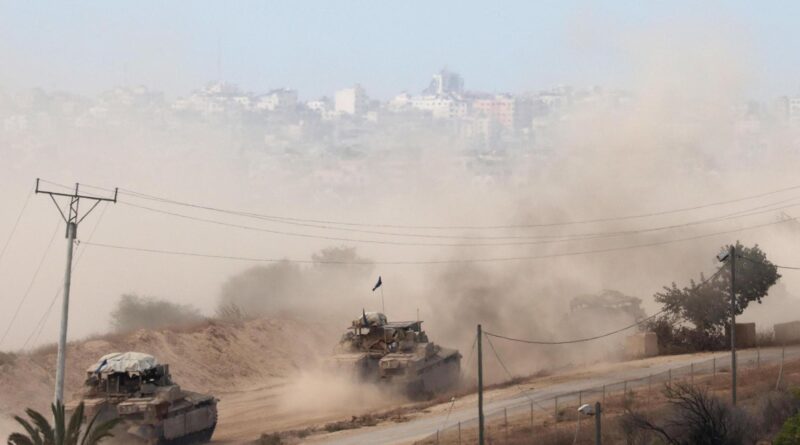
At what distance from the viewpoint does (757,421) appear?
36.8m

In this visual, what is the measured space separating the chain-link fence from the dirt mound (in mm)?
15525

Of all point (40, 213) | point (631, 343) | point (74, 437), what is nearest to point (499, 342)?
point (631, 343)

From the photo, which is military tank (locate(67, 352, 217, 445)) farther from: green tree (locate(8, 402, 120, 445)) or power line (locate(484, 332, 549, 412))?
power line (locate(484, 332, 549, 412))

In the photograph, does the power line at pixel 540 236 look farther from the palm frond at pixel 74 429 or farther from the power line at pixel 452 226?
the palm frond at pixel 74 429

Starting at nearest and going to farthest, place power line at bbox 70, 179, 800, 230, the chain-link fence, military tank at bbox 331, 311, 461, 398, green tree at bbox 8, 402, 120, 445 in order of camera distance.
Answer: green tree at bbox 8, 402, 120, 445
the chain-link fence
military tank at bbox 331, 311, 461, 398
power line at bbox 70, 179, 800, 230

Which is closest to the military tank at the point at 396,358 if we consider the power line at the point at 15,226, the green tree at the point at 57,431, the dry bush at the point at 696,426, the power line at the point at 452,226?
the dry bush at the point at 696,426

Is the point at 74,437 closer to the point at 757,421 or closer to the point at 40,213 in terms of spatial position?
the point at 757,421

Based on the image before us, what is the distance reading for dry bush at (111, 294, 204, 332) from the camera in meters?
72.3

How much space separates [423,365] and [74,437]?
19.0m

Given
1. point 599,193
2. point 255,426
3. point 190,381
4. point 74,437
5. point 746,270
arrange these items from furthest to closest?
point 599,193
point 746,270
point 190,381
point 255,426
point 74,437

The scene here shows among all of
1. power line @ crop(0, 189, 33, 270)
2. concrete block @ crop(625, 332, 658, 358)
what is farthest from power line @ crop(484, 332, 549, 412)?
power line @ crop(0, 189, 33, 270)

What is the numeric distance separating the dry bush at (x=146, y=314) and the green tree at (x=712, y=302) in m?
25.1

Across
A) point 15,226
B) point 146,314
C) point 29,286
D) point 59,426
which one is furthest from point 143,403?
point 15,226

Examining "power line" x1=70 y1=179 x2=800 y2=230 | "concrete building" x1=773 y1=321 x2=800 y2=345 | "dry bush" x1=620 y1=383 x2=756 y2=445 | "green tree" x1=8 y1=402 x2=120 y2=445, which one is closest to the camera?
"green tree" x1=8 y1=402 x2=120 y2=445
